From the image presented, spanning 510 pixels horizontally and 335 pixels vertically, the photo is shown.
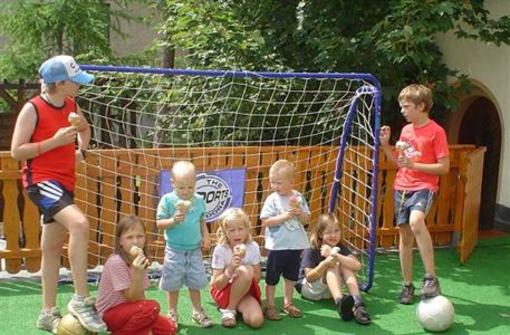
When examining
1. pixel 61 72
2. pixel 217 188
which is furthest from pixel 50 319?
pixel 217 188

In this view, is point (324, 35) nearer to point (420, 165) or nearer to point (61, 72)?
point (420, 165)

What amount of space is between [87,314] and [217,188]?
78.7 inches

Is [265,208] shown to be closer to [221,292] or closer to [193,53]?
[221,292]

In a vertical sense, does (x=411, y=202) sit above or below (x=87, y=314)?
above

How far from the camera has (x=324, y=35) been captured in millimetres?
7117

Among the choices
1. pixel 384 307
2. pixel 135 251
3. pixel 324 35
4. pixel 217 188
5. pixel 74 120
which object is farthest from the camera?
pixel 324 35

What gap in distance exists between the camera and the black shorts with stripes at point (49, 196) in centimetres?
405

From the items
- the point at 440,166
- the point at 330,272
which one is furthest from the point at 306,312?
the point at 440,166

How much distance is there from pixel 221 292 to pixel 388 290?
5.04ft

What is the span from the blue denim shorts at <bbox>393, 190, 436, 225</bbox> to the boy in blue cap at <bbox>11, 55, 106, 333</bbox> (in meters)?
2.34

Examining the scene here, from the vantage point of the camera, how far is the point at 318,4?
7.55m

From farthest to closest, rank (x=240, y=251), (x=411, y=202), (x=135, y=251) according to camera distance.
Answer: (x=411, y=202)
(x=240, y=251)
(x=135, y=251)

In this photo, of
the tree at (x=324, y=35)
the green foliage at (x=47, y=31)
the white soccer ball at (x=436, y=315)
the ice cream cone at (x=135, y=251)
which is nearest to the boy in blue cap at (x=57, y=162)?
the ice cream cone at (x=135, y=251)

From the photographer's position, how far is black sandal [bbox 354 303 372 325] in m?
4.80
